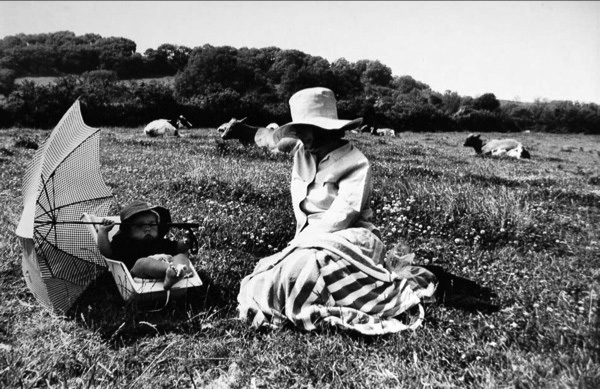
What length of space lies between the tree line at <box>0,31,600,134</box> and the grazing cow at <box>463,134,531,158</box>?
1537cm

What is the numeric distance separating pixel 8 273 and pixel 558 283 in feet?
18.1

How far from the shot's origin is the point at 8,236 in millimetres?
5441

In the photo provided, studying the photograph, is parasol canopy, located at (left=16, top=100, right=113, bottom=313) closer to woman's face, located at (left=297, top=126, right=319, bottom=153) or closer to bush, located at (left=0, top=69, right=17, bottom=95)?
woman's face, located at (left=297, top=126, right=319, bottom=153)

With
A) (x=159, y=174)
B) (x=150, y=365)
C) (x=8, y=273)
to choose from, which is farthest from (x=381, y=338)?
(x=159, y=174)

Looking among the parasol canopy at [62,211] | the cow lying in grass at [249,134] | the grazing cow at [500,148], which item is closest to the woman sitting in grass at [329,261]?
the parasol canopy at [62,211]

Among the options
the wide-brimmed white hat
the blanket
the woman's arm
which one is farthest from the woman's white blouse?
the wide-brimmed white hat

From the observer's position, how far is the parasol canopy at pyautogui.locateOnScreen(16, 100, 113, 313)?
3561 mm

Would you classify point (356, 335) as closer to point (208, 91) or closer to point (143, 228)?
point (143, 228)

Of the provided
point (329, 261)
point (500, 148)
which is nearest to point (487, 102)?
point (500, 148)

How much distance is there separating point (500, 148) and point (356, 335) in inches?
765

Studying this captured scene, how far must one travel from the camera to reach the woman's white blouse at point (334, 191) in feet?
13.7

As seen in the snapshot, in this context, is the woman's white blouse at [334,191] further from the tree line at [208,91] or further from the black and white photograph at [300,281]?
the tree line at [208,91]

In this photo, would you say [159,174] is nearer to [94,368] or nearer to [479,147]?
[94,368]

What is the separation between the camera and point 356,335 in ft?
12.0
